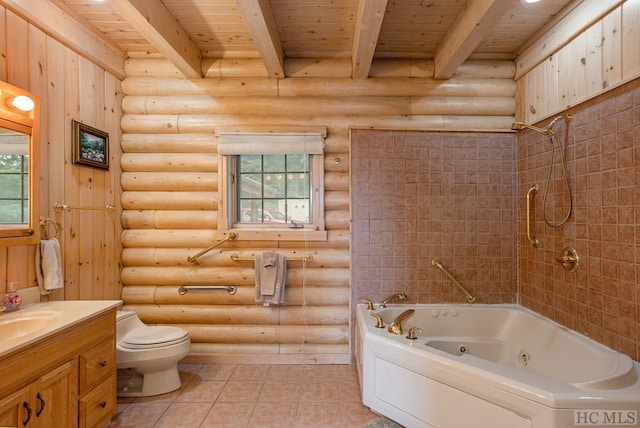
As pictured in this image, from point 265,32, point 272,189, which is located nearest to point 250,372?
point 272,189

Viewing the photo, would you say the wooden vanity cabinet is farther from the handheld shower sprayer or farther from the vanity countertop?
the handheld shower sprayer

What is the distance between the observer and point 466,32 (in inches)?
87.1

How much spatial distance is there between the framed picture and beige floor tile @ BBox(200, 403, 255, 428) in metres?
2.05

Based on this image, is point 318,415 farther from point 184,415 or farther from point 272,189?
point 272,189

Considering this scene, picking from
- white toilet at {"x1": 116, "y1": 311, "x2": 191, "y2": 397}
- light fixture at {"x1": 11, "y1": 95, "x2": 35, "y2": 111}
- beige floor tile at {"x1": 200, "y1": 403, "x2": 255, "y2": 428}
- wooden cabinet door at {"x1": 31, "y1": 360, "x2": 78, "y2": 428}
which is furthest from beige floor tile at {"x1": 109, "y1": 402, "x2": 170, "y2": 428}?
light fixture at {"x1": 11, "y1": 95, "x2": 35, "y2": 111}

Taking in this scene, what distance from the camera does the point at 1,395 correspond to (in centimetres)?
131

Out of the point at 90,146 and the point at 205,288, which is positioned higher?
the point at 90,146

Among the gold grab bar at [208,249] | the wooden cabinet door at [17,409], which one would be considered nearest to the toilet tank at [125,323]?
the gold grab bar at [208,249]

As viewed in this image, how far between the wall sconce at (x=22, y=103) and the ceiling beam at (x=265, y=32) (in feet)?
4.47

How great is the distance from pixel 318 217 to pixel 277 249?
1.55ft

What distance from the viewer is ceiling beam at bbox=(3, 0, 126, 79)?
79.9 inches

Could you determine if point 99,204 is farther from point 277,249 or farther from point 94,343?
point 277,249

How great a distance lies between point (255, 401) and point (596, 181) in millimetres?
2712

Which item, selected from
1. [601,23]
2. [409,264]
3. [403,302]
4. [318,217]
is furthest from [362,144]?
[601,23]
